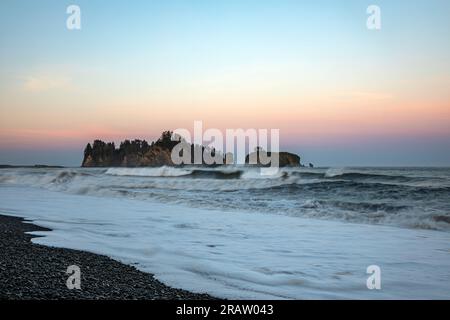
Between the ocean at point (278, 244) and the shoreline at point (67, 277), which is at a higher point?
the shoreline at point (67, 277)

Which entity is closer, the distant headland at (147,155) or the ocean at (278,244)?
the ocean at (278,244)

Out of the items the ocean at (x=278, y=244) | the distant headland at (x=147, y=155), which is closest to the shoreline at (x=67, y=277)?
the ocean at (x=278, y=244)

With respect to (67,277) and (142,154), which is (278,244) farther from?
(142,154)

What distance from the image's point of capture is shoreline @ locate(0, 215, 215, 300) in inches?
156

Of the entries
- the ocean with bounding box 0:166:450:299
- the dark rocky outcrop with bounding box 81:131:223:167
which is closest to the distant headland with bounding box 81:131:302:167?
the dark rocky outcrop with bounding box 81:131:223:167

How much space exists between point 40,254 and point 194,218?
18.9 feet

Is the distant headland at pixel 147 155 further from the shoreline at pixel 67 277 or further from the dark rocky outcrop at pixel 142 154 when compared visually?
the shoreline at pixel 67 277

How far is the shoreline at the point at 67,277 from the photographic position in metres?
3.97

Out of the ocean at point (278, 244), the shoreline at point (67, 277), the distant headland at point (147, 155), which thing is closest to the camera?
the shoreline at point (67, 277)

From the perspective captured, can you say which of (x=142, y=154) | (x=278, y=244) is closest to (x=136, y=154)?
(x=142, y=154)

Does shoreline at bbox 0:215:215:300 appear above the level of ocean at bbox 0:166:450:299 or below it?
above

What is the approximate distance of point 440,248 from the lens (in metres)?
7.41

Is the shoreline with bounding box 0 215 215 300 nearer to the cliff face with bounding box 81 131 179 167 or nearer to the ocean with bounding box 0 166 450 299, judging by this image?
the ocean with bounding box 0 166 450 299
